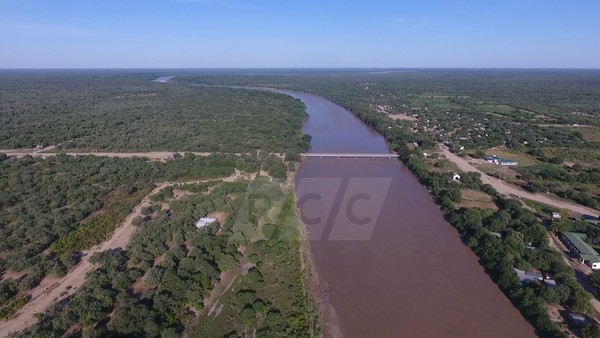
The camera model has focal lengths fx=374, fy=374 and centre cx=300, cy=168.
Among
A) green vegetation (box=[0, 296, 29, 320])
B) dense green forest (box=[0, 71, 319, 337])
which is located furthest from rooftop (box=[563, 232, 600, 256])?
green vegetation (box=[0, 296, 29, 320])

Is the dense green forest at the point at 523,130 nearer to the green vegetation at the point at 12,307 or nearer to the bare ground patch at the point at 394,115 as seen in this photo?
the bare ground patch at the point at 394,115

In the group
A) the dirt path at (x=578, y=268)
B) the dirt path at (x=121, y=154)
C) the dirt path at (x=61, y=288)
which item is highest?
the dirt path at (x=121, y=154)

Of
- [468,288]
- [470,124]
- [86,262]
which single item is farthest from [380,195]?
[470,124]

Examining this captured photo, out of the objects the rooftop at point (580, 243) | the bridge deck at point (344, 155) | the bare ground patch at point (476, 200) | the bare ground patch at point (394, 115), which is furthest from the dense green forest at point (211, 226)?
the bare ground patch at point (394, 115)

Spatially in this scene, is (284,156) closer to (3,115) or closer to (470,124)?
(470,124)

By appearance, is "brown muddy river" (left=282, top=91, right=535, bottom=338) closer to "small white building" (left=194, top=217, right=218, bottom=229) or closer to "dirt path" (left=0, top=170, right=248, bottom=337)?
"small white building" (left=194, top=217, right=218, bottom=229)
